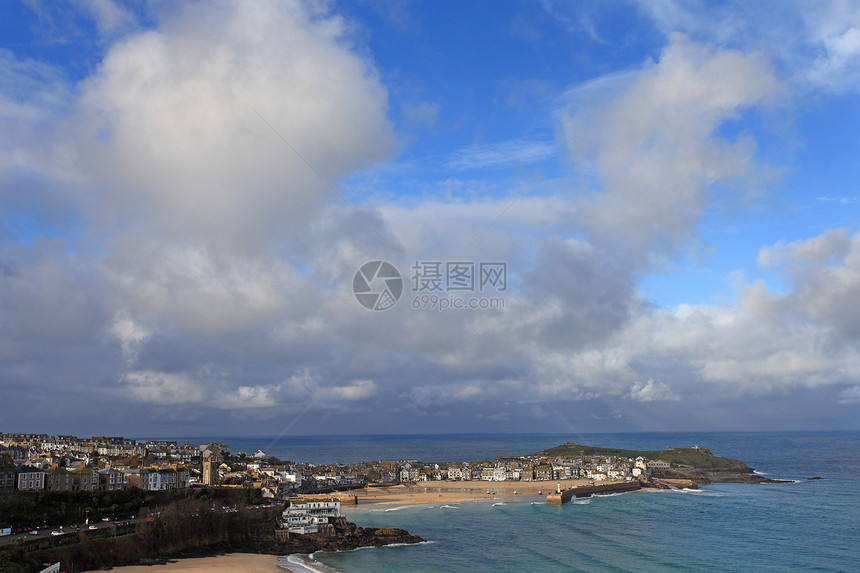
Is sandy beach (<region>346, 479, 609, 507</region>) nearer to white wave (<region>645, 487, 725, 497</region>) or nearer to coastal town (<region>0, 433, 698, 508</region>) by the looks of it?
coastal town (<region>0, 433, 698, 508</region>)

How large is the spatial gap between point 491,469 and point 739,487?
36.1 m

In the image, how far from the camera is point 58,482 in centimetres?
5141

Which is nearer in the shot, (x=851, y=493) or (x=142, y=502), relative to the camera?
(x=142, y=502)

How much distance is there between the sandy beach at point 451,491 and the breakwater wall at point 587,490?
4661 millimetres

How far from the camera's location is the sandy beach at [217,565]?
3403 cm

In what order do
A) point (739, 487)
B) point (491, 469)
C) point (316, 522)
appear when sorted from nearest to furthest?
point (316, 522) < point (739, 487) < point (491, 469)

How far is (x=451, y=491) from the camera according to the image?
279 feet

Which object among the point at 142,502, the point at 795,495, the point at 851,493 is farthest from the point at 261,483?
the point at 851,493

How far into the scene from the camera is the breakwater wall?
71500mm

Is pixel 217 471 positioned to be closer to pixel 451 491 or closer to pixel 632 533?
pixel 451 491

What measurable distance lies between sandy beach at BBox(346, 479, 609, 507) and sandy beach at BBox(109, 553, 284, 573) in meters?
34.4

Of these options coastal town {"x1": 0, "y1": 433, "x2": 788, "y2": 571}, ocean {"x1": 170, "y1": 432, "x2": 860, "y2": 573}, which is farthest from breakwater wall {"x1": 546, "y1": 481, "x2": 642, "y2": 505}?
ocean {"x1": 170, "y1": 432, "x2": 860, "y2": 573}

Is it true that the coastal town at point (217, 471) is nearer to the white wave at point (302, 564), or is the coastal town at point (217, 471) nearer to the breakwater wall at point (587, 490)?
the breakwater wall at point (587, 490)

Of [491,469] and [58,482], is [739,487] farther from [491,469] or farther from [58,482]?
[58,482]
